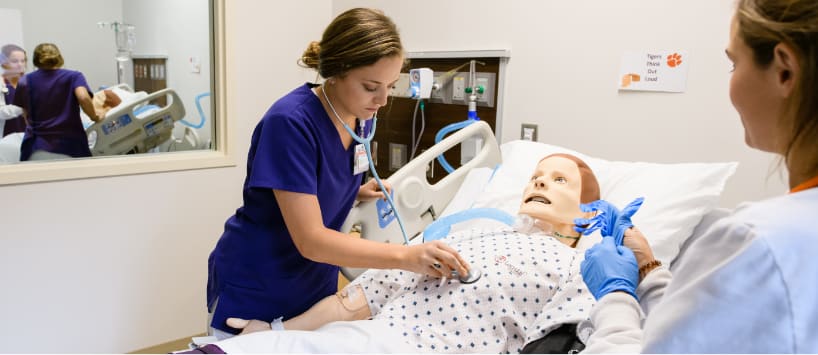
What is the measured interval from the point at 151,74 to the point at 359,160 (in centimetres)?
147

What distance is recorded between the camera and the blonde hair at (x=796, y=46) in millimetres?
556

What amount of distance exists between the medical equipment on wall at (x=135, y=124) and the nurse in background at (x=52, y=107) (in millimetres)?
61

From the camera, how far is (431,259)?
1269mm

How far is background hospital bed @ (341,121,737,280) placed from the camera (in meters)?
1.61

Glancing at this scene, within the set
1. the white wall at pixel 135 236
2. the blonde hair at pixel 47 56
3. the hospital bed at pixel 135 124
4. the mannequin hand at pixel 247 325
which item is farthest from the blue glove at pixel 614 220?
the blonde hair at pixel 47 56

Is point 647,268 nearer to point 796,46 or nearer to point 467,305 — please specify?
point 467,305

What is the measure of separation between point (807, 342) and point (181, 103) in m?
2.51

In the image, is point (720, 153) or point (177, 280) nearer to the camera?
point (720, 153)

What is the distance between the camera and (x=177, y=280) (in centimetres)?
256

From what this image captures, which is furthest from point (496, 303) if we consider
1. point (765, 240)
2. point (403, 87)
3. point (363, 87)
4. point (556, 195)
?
point (403, 87)

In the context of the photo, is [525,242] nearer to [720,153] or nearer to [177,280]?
[720,153]

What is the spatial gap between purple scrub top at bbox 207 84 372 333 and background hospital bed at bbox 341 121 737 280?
175 millimetres

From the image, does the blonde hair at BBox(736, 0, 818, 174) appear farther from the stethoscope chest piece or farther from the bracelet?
the stethoscope chest piece

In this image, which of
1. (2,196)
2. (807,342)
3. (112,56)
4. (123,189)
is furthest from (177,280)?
(807,342)
